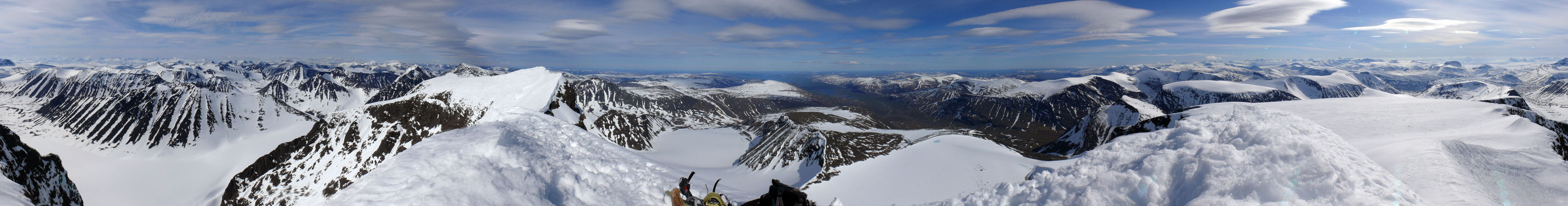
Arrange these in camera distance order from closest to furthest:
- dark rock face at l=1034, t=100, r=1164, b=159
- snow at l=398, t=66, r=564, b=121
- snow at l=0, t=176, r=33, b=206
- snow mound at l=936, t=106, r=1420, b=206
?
snow mound at l=936, t=106, r=1420, b=206 < snow at l=0, t=176, r=33, b=206 < snow at l=398, t=66, r=564, b=121 < dark rock face at l=1034, t=100, r=1164, b=159

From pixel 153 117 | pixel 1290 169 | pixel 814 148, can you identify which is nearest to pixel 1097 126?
pixel 814 148

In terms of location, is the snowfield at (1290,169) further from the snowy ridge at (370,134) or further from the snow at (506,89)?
the snowy ridge at (370,134)

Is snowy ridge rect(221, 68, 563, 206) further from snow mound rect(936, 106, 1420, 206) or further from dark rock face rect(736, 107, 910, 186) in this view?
snow mound rect(936, 106, 1420, 206)

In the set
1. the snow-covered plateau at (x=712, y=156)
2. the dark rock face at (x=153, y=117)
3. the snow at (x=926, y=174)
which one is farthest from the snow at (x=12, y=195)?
the dark rock face at (x=153, y=117)

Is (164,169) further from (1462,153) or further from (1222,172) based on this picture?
(1462,153)

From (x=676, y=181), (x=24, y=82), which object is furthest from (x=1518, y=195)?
(x=24, y=82)

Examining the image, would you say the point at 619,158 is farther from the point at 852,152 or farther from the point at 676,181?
the point at 852,152

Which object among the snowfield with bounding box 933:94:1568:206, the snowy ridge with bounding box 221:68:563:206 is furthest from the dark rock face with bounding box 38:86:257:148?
the snowfield with bounding box 933:94:1568:206
